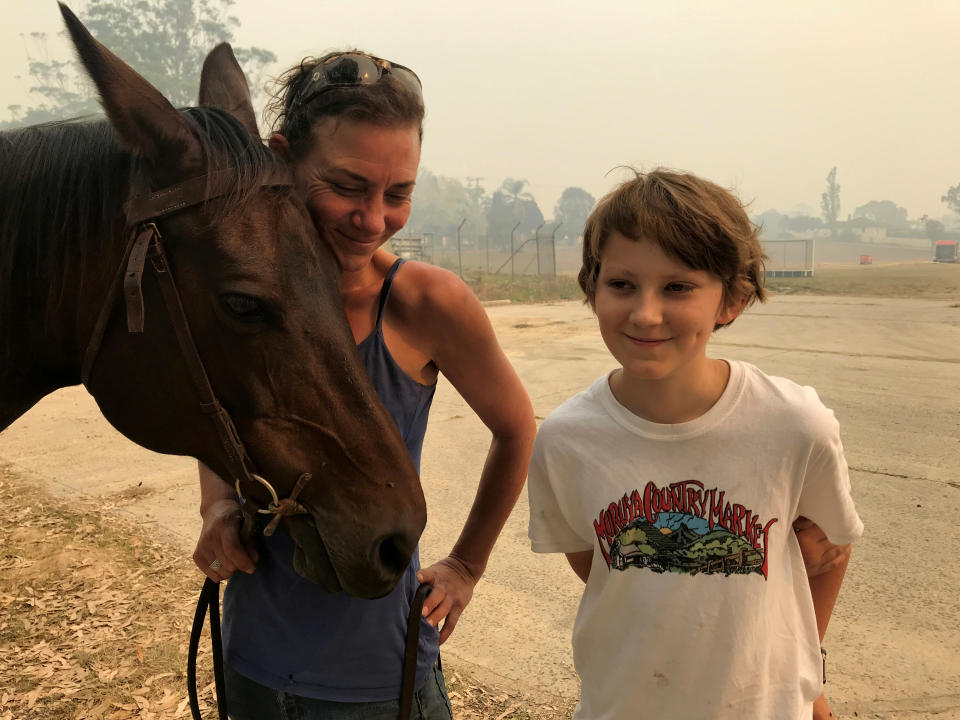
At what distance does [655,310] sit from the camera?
1340 mm

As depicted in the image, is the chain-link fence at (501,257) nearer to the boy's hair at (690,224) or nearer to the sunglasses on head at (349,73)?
the sunglasses on head at (349,73)

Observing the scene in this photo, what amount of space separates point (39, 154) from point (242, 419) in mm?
740

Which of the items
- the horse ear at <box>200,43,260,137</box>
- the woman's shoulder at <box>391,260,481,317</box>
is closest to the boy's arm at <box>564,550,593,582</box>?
the woman's shoulder at <box>391,260,481,317</box>

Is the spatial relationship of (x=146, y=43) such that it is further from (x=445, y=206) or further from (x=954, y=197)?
(x=954, y=197)

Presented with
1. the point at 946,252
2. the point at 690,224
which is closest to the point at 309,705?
the point at 690,224

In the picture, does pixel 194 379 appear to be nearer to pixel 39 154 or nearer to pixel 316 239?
pixel 316 239

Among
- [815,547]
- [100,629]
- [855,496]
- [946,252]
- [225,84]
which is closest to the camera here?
[815,547]

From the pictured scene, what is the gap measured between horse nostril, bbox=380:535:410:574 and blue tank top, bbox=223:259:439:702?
0.12 metres

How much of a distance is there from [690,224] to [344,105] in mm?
709

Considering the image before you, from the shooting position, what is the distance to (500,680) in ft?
9.92

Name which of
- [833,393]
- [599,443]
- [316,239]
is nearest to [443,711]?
[599,443]

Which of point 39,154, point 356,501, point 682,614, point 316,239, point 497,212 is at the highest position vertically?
point 497,212

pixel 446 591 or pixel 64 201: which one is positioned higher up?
pixel 64 201

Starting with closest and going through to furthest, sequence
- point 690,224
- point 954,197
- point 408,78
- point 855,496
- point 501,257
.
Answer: point 690,224 < point 408,78 < point 855,496 < point 501,257 < point 954,197
